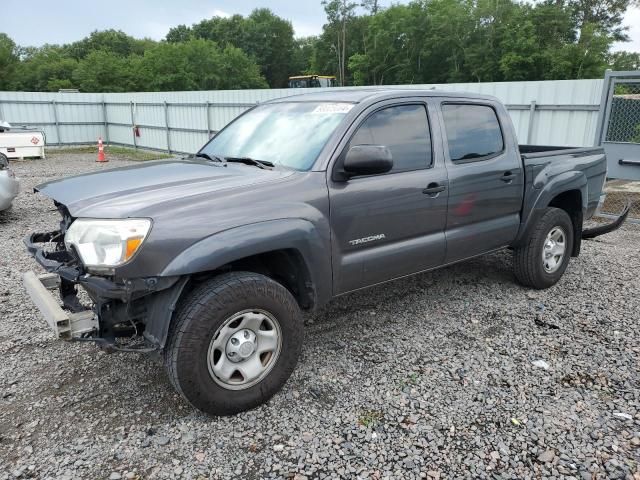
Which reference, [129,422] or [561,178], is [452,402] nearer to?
[129,422]

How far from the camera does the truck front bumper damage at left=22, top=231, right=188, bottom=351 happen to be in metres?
2.60

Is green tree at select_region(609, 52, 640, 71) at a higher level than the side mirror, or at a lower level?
higher

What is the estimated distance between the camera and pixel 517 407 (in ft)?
10.2

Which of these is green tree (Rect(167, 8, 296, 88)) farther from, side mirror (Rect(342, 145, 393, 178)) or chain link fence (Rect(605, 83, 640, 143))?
side mirror (Rect(342, 145, 393, 178))

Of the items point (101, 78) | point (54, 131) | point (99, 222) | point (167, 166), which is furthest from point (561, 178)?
point (101, 78)

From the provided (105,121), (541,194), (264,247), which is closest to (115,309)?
(264,247)

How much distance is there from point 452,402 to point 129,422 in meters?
1.94

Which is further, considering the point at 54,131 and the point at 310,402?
the point at 54,131

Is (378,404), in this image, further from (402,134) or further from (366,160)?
(402,134)

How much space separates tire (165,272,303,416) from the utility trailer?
1440cm

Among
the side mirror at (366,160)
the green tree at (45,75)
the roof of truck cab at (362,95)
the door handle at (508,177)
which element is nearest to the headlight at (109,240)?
the side mirror at (366,160)

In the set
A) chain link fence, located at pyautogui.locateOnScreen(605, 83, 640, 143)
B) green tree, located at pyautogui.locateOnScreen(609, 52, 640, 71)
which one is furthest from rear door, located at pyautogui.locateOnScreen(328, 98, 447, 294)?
green tree, located at pyautogui.locateOnScreen(609, 52, 640, 71)

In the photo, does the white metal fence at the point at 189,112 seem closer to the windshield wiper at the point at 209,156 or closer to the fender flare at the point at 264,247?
the windshield wiper at the point at 209,156

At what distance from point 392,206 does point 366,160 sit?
0.53 m
